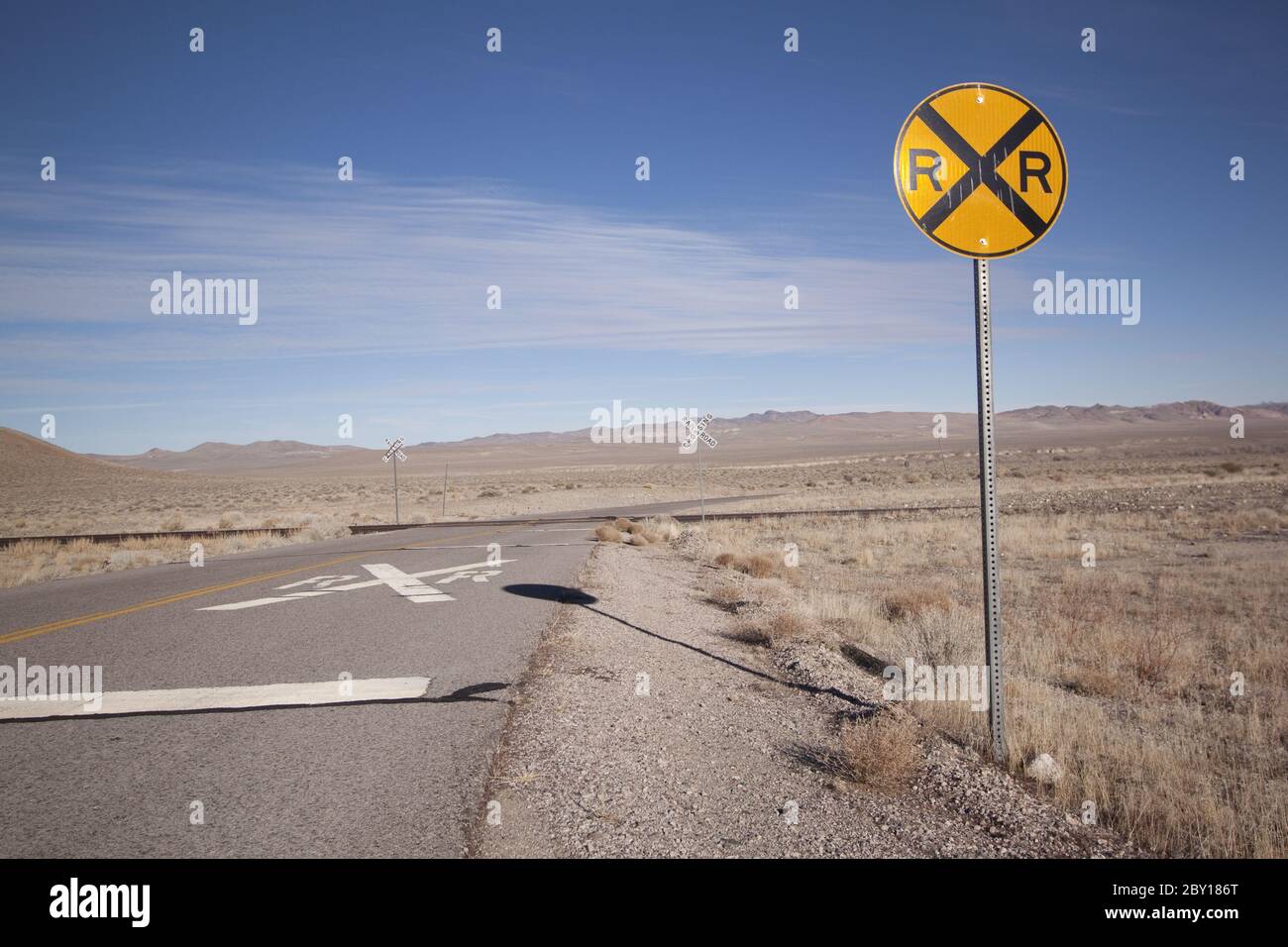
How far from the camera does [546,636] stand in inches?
327

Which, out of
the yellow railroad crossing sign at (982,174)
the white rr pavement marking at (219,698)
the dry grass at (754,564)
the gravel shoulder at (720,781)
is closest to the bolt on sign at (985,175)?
the yellow railroad crossing sign at (982,174)

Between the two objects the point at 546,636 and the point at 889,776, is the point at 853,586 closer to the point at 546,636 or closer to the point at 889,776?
the point at 546,636

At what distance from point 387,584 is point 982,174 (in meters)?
10.5

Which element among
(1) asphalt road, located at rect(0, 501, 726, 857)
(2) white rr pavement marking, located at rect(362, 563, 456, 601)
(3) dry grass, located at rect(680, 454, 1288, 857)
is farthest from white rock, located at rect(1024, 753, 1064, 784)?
(2) white rr pavement marking, located at rect(362, 563, 456, 601)

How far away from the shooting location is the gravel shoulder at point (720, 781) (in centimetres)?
387

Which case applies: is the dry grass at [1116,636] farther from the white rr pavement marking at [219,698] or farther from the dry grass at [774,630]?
the white rr pavement marking at [219,698]

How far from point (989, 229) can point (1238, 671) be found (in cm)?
701

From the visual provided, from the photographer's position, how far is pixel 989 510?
4.81 m

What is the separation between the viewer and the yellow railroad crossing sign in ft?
15.8

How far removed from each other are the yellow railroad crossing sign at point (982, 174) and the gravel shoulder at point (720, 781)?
3.24 meters

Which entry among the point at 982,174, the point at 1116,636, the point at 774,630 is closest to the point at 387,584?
the point at 774,630

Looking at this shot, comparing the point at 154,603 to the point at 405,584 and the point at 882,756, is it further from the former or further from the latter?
the point at 882,756

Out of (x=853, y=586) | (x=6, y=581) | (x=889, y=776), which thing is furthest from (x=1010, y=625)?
(x=6, y=581)

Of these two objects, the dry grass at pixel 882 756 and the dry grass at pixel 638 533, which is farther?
the dry grass at pixel 638 533
